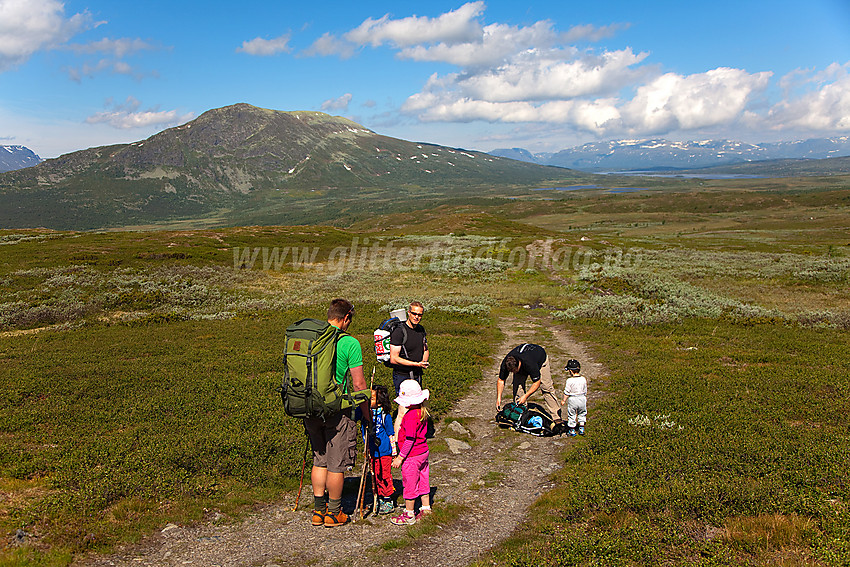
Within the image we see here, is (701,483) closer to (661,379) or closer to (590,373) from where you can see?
(661,379)

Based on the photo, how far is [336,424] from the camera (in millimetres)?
7969

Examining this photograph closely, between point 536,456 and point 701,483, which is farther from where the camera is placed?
point 536,456

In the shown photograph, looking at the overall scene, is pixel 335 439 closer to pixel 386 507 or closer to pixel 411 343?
pixel 386 507

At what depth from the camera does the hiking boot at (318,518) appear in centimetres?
824

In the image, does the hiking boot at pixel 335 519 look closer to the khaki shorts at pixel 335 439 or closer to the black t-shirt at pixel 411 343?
the khaki shorts at pixel 335 439

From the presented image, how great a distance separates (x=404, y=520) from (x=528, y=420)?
5.87 metres

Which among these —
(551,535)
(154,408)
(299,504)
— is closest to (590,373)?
(551,535)

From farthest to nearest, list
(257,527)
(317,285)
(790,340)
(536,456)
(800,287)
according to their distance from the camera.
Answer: (317,285), (800,287), (790,340), (536,456), (257,527)

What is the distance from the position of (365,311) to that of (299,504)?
24234 mm

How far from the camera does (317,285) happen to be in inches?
1823

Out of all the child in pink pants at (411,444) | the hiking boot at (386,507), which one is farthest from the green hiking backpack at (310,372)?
the hiking boot at (386,507)

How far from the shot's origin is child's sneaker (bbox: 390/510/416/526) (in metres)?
8.30

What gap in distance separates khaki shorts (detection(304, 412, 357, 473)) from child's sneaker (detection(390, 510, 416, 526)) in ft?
4.34

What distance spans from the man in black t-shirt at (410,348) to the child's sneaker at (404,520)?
2.99m
